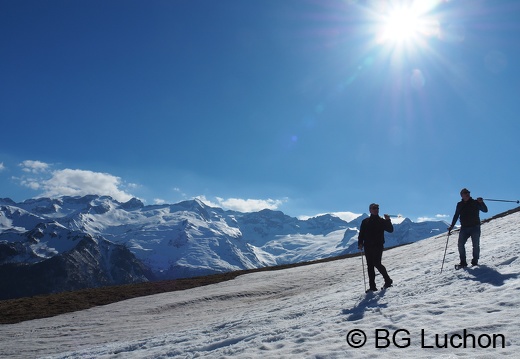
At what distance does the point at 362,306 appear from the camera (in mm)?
Answer: 12742

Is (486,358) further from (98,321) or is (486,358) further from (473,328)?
(98,321)

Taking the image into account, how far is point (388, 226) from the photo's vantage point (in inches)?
596

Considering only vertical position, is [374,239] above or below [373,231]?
below

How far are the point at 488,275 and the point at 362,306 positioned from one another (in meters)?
4.40

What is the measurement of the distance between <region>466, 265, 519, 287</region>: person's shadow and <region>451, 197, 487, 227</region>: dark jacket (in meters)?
2.08

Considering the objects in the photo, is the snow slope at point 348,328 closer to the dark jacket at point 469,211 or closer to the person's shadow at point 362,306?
the person's shadow at point 362,306

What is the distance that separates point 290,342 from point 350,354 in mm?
2201

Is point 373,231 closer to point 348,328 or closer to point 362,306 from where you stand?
point 362,306

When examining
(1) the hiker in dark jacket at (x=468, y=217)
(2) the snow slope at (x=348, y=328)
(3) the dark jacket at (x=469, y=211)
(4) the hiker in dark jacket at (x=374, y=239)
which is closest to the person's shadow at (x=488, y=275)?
(2) the snow slope at (x=348, y=328)

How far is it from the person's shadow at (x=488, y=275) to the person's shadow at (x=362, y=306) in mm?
3279

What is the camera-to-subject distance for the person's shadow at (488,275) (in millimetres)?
11859

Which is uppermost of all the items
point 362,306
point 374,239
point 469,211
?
point 469,211

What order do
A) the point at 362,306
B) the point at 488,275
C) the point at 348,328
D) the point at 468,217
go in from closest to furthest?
the point at 348,328, the point at 362,306, the point at 488,275, the point at 468,217

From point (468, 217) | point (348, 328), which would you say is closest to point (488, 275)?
point (468, 217)
